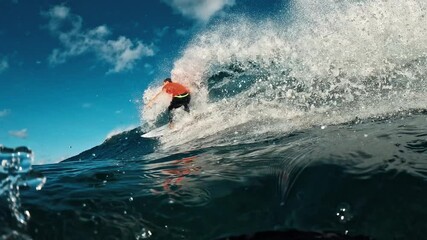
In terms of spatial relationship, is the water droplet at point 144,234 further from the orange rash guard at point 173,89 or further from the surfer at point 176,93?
the orange rash guard at point 173,89

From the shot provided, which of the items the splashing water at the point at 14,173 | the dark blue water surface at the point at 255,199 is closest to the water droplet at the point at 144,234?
the dark blue water surface at the point at 255,199

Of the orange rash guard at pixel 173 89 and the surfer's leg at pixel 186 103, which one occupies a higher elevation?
the orange rash guard at pixel 173 89

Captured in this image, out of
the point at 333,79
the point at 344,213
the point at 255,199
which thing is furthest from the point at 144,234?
the point at 333,79

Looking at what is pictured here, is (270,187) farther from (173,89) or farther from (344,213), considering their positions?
(173,89)

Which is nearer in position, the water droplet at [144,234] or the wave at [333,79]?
the water droplet at [144,234]

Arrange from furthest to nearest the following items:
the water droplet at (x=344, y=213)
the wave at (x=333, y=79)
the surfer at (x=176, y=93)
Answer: the surfer at (x=176, y=93) → the wave at (x=333, y=79) → the water droplet at (x=344, y=213)

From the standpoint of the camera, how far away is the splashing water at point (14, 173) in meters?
2.88

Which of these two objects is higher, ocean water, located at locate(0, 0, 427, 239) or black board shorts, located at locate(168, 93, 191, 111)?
black board shorts, located at locate(168, 93, 191, 111)

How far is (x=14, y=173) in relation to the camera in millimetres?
3098

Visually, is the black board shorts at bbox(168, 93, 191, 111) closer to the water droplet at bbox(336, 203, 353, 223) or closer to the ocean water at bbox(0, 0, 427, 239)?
the ocean water at bbox(0, 0, 427, 239)

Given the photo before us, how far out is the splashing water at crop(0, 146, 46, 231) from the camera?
2.88 m

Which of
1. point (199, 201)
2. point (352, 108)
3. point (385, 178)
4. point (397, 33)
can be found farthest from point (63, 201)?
point (397, 33)

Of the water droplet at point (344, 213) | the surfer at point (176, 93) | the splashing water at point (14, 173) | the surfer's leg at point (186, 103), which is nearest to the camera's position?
the water droplet at point (344, 213)

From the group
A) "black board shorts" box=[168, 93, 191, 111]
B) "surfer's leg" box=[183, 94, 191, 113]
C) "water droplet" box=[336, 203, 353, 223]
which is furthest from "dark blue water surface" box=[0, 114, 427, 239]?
"surfer's leg" box=[183, 94, 191, 113]
